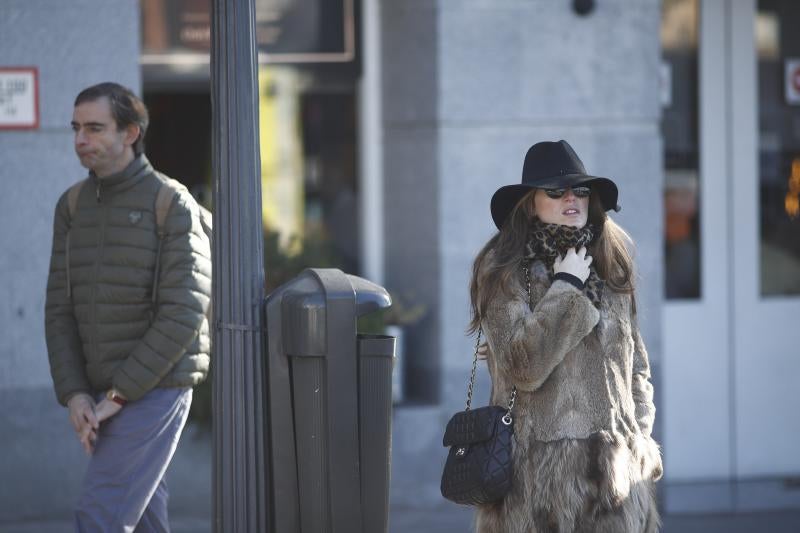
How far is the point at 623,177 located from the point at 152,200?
341 cm

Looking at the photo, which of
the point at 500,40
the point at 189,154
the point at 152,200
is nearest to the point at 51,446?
the point at 189,154

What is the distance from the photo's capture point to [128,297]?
4.38 meters

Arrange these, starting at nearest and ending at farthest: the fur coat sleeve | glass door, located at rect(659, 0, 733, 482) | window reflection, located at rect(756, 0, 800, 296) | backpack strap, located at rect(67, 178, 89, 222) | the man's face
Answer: the fur coat sleeve, the man's face, backpack strap, located at rect(67, 178, 89, 222), glass door, located at rect(659, 0, 733, 482), window reflection, located at rect(756, 0, 800, 296)

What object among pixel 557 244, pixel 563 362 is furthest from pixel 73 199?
pixel 563 362

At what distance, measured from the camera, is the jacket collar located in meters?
4.48

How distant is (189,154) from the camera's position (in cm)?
742

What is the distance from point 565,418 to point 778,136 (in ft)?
15.5

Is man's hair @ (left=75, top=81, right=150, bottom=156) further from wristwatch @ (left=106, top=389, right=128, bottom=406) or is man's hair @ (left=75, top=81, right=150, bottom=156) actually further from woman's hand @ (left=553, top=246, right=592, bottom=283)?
woman's hand @ (left=553, top=246, right=592, bottom=283)

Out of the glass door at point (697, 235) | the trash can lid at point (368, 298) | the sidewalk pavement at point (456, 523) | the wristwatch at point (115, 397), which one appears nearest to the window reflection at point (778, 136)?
the glass door at point (697, 235)

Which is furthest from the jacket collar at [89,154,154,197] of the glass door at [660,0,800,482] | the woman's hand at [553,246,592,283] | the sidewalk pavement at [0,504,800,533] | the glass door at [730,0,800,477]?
the glass door at [730,0,800,477]

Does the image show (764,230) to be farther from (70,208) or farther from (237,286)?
(237,286)

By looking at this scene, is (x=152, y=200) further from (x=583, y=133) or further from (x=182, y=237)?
(x=583, y=133)

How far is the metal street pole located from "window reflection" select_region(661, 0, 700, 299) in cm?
501

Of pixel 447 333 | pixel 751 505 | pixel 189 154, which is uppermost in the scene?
pixel 189 154
